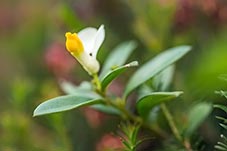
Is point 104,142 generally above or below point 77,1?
below

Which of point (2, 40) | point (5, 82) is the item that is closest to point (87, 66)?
point (5, 82)

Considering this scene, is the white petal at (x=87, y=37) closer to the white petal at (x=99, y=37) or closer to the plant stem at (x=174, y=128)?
the white petal at (x=99, y=37)

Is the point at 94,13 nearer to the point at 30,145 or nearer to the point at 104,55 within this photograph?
the point at 104,55

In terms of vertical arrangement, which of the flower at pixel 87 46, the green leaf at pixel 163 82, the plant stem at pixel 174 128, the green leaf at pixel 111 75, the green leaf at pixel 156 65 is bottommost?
the plant stem at pixel 174 128

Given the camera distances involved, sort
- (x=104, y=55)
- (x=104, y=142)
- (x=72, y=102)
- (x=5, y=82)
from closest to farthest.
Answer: (x=72, y=102)
(x=104, y=142)
(x=104, y=55)
(x=5, y=82)

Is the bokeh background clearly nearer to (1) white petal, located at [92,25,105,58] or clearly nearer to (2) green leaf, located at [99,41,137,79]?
(2) green leaf, located at [99,41,137,79]

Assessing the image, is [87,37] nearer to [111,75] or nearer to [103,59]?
[111,75]

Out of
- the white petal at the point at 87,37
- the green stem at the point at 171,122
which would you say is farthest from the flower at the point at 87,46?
the green stem at the point at 171,122

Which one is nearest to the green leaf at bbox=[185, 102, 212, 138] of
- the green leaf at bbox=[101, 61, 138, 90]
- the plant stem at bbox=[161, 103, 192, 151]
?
the plant stem at bbox=[161, 103, 192, 151]
